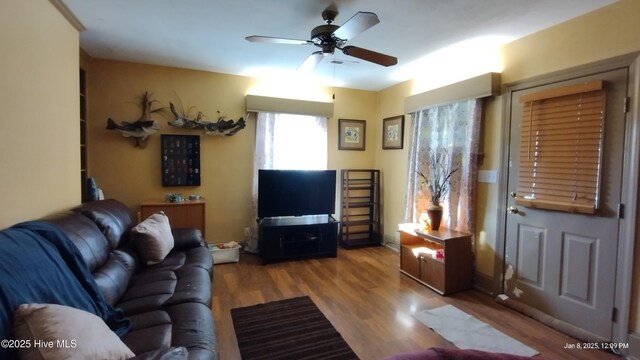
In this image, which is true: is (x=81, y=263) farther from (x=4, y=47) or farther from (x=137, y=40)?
(x=137, y=40)

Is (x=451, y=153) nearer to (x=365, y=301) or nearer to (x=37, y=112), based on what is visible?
(x=365, y=301)

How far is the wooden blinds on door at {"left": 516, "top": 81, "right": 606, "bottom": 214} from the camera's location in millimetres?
2262

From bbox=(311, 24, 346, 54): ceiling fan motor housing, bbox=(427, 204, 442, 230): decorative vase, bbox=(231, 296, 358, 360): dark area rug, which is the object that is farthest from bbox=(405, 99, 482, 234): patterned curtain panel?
bbox=(231, 296, 358, 360): dark area rug

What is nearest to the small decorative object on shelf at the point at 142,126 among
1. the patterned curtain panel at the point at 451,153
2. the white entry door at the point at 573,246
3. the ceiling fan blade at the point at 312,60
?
the ceiling fan blade at the point at 312,60

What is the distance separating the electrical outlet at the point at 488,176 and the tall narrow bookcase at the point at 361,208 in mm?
1846

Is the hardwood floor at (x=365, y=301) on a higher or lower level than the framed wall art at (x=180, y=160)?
lower

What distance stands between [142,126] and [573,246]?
4.44 meters

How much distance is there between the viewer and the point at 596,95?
2.25 metres

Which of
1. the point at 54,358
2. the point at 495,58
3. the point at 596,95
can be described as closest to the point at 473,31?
the point at 495,58

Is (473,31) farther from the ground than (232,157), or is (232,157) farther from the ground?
(473,31)

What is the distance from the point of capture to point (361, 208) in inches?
191

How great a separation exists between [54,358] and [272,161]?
3.40 metres

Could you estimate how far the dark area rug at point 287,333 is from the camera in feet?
6.84

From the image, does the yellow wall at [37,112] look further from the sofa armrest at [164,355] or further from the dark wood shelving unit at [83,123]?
the sofa armrest at [164,355]
